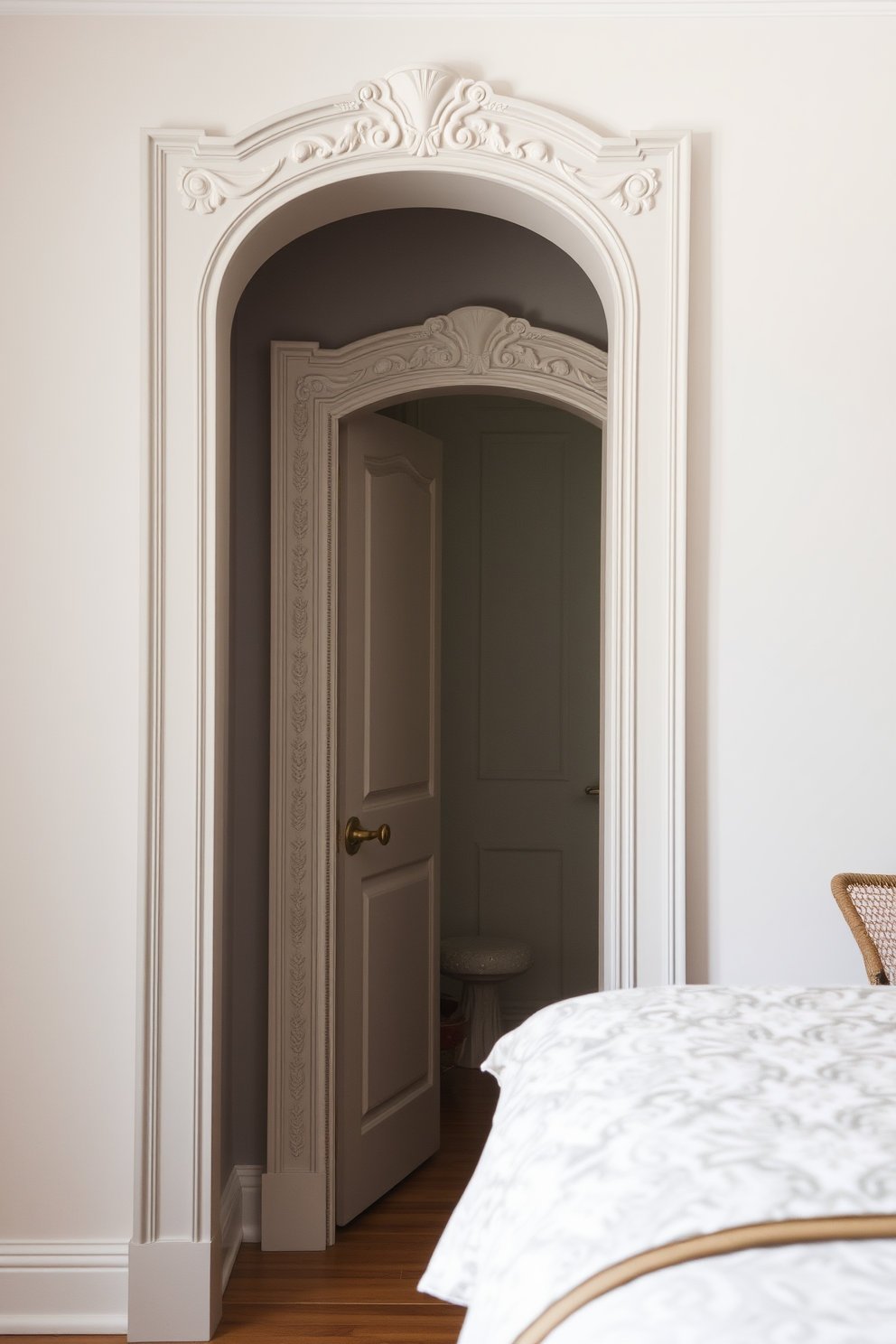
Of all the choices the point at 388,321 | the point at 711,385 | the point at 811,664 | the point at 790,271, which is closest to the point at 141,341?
the point at 388,321

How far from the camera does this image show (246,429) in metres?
2.81

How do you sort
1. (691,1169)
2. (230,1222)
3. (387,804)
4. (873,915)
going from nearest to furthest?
1. (691,1169)
2. (873,915)
3. (230,1222)
4. (387,804)

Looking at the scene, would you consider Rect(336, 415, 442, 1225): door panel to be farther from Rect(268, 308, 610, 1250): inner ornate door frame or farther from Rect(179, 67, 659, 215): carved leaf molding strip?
Rect(179, 67, 659, 215): carved leaf molding strip

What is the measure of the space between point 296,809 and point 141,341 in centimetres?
130

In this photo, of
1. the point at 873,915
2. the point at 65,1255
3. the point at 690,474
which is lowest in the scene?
the point at 65,1255

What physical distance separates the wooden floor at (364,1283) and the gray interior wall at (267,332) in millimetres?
325

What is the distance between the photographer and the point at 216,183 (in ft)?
7.13

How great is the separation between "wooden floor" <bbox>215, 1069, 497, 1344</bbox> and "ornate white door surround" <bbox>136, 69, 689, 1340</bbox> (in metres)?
0.21

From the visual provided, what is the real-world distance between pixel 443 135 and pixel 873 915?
1.90 m

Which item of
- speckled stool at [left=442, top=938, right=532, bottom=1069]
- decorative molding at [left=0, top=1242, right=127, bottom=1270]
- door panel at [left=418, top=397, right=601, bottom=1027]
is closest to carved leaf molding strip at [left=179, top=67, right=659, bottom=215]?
door panel at [left=418, top=397, right=601, bottom=1027]

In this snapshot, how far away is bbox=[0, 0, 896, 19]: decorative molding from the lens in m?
2.17

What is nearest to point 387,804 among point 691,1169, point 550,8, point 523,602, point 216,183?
point 523,602

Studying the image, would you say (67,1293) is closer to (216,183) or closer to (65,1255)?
(65,1255)

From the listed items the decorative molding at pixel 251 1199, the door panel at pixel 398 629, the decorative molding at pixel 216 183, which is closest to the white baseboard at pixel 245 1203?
the decorative molding at pixel 251 1199
